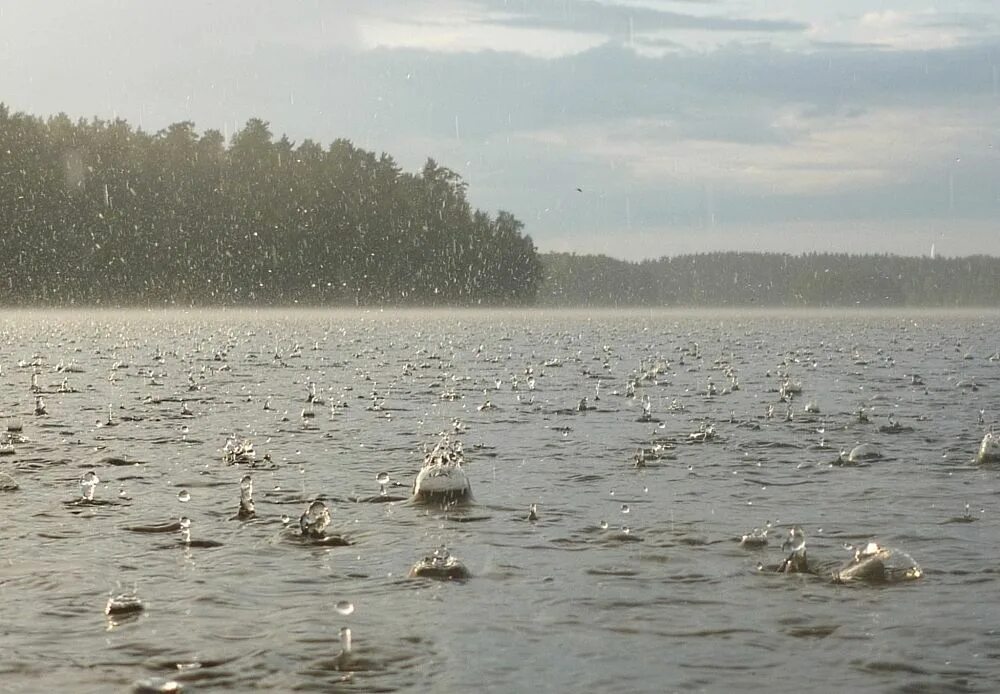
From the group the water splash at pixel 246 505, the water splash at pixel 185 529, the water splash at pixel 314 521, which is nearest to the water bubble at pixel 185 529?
the water splash at pixel 185 529

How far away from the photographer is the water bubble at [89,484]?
32.1 feet

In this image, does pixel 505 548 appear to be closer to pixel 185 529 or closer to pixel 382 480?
pixel 185 529

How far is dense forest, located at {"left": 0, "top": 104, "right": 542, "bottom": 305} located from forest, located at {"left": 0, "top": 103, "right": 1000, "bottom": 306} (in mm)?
125

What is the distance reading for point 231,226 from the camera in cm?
12362

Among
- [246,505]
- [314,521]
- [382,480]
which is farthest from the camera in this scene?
[382,480]

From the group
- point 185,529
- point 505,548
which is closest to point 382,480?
point 185,529

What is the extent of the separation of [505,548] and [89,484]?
3877 millimetres

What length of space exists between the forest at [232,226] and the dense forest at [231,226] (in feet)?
0.41

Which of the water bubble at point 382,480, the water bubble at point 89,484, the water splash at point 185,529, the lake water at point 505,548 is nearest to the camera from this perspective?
the lake water at point 505,548

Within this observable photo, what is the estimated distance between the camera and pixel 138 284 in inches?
4491

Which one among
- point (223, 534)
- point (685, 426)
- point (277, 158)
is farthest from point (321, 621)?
point (277, 158)

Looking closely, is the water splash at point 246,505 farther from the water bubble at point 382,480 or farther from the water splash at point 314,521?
the water bubble at point 382,480

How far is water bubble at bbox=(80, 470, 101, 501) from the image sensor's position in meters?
9.79

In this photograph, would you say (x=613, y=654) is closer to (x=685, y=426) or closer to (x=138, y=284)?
(x=685, y=426)
